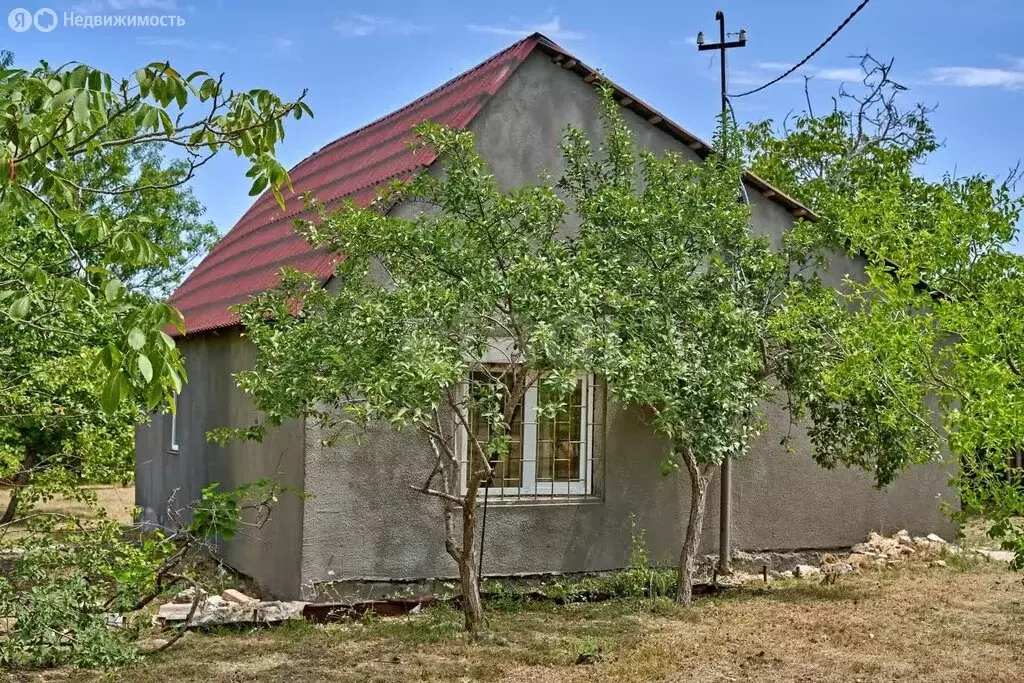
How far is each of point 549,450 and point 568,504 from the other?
0.61 m

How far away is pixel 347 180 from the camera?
1298 cm

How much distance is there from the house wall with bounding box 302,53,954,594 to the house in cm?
2

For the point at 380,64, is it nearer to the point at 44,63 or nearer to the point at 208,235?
the point at 44,63

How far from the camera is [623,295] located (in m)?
9.19

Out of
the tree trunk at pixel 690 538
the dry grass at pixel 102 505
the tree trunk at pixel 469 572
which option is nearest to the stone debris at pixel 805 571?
the tree trunk at pixel 690 538

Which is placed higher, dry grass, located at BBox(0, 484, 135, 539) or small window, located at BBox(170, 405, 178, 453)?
small window, located at BBox(170, 405, 178, 453)

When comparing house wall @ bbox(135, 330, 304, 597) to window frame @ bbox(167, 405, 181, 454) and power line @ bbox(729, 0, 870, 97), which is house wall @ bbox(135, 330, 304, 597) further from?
power line @ bbox(729, 0, 870, 97)

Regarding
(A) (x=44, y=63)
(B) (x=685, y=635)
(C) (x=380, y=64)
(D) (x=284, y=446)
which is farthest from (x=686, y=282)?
(A) (x=44, y=63)

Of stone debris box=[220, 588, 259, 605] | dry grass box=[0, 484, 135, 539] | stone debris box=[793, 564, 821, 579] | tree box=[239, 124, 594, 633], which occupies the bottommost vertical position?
dry grass box=[0, 484, 135, 539]

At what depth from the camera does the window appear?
11078 mm

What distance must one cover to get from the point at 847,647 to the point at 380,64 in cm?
820

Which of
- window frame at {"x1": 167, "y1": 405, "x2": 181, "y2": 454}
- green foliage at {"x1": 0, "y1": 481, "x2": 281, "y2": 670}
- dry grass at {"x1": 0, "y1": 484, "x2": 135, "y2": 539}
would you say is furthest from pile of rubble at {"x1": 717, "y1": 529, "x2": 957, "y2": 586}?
dry grass at {"x1": 0, "y1": 484, "x2": 135, "y2": 539}

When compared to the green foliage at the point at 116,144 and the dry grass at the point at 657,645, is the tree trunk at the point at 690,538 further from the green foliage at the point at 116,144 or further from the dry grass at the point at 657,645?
the green foliage at the point at 116,144

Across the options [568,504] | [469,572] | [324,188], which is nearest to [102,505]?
[324,188]
